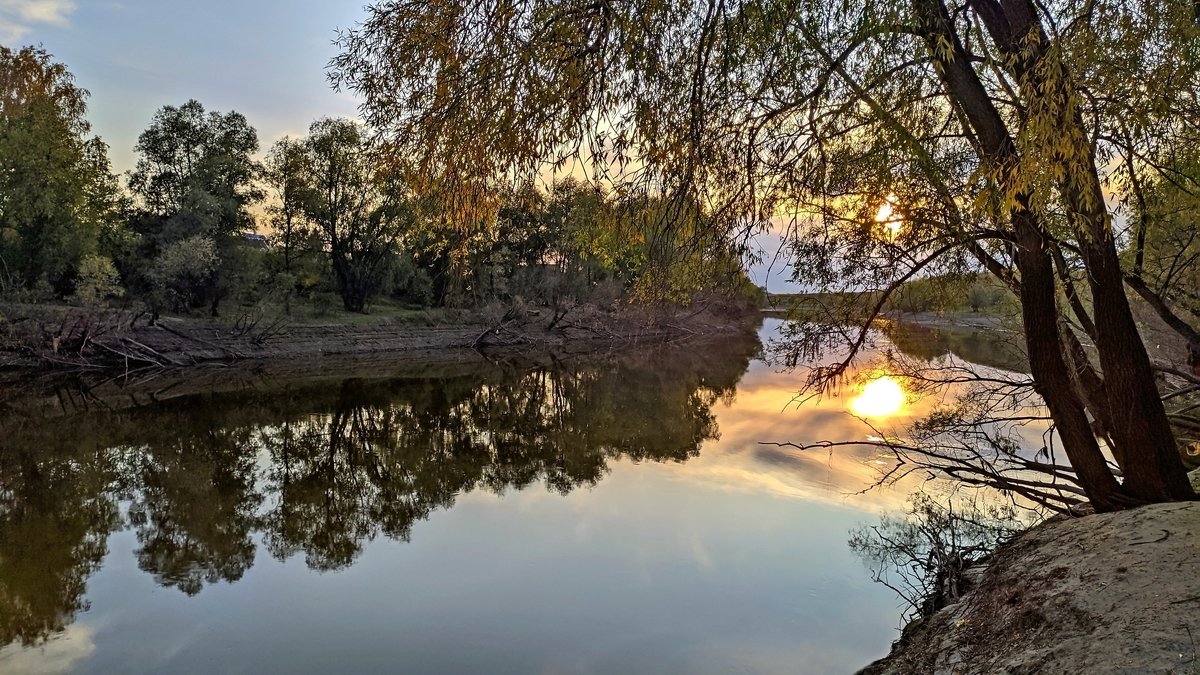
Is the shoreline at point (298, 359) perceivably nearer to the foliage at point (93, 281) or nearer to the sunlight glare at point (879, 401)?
the foliage at point (93, 281)

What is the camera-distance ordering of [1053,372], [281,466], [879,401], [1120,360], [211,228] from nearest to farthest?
[1120,360], [1053,372], [281,466], [879,401], [211,228]

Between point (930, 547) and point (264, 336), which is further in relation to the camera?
point (264, 336)

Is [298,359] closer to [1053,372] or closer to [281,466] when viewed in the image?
[281,466]

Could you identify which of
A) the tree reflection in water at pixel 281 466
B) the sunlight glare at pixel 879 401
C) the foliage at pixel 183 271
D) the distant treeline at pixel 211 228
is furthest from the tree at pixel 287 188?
the sunlight glare at pixel 879 401

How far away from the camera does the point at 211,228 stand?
30344 millimetres

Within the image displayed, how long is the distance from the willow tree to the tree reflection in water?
19.7ft

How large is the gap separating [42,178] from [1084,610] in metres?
31.8

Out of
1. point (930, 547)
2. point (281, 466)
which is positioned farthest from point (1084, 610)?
point (281, 466)

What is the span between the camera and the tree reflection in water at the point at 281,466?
7918 millimetres

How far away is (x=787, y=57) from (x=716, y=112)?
0.70 meters

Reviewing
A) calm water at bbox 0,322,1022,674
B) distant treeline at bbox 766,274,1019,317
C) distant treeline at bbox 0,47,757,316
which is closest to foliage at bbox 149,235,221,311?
distant treeline at bbox 0,47,757,316

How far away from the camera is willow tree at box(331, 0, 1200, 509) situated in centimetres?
436

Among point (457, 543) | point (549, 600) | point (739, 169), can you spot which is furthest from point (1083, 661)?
point (457, 543)

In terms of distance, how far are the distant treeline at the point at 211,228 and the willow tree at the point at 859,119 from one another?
36.2ft
